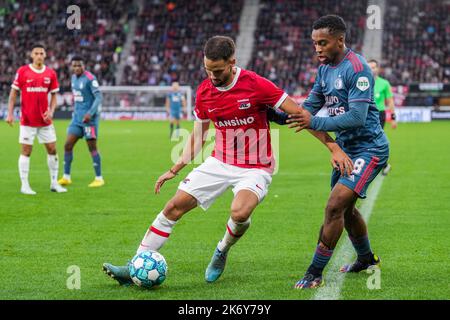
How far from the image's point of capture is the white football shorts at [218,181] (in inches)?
266

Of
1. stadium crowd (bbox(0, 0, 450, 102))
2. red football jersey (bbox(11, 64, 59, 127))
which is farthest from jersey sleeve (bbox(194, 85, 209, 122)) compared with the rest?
stadium crowd (bbox(0, 0, 450, 102))

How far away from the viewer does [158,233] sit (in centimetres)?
671

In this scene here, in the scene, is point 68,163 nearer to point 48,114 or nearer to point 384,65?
point 48,114

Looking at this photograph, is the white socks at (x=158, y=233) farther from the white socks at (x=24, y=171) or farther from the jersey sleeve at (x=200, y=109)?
the white socks at (x=24, y=171)

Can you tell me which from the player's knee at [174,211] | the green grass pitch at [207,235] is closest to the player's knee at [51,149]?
the green grass pitch at [207,235]

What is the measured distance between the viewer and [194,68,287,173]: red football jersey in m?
6.73

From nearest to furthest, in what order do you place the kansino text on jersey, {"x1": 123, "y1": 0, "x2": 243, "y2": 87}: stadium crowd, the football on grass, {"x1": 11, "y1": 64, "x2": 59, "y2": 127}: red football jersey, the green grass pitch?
the football on grass, the green grass pitch, the kansino text on jersey, {"x1": 11, "y1": 64, "x2": 59, "y2": 127}: red football jersey, {"x1": 123, "y1": 0, "x2": 243, "y2": 87}: stadium crowd

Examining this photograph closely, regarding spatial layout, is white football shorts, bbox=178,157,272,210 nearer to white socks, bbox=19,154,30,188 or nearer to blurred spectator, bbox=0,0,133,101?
white socks, bbox=19,154,30,188

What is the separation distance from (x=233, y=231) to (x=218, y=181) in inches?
17.9

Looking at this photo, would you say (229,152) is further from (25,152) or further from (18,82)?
(18,82)

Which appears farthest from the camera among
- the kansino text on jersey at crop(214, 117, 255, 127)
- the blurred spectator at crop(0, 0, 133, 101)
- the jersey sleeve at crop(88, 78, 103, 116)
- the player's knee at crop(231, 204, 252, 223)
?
the blurred spectator at crop(0, 0, 133, 101)

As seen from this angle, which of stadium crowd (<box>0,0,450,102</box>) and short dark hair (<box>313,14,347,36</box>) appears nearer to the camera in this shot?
short dark hair (<box>313,14,347,36</box>)

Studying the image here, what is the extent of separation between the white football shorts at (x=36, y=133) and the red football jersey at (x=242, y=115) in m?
6.88
